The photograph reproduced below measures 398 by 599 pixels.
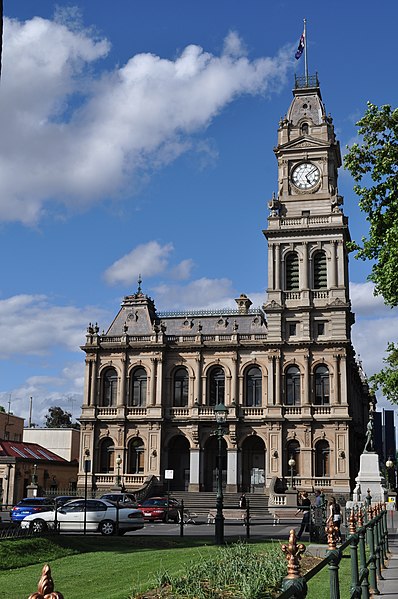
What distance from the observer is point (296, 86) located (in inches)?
2685

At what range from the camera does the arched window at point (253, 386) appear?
6141cm

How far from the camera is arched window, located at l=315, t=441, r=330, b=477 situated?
5762cm

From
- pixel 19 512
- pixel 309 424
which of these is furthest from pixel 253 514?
pixel 19 512

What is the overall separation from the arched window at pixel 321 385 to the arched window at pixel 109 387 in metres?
17.3

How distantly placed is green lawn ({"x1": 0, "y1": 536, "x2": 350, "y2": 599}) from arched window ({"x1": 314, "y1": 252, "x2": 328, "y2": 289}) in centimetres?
3786

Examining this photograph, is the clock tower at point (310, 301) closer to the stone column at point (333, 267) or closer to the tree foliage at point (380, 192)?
the stone column at point (333, 267)

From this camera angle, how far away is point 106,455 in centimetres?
6381

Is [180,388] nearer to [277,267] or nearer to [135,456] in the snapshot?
[135,456]

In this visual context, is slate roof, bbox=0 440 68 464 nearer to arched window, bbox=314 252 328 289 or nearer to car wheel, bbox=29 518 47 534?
arched window, bbox=314 252 328 289

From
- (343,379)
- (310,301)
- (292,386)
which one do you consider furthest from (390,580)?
→ (310,301)

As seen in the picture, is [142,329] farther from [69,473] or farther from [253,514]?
[253,514]

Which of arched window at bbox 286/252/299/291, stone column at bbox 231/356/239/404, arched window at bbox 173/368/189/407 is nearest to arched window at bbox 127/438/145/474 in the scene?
arched window at bbox 173/368/189/407

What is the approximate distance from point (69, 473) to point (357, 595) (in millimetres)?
66013

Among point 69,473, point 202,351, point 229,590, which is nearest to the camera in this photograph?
point 229,590
